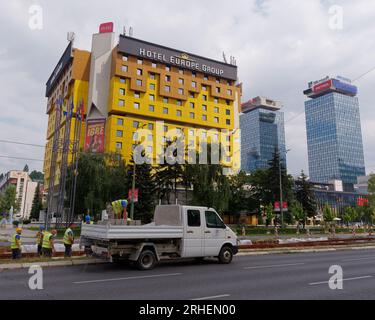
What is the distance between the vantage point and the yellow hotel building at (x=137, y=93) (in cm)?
6366

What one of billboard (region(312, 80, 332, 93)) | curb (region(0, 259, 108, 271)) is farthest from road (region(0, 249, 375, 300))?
billboard (region(312, 80, 332, 93))

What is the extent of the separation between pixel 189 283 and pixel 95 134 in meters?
59.0

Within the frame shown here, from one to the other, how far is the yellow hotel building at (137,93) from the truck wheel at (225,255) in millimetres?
48810

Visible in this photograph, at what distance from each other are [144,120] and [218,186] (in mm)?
29981

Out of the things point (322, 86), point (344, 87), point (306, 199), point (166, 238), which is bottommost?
point (166, 238)

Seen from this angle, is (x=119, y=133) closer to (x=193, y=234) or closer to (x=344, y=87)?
(x=193, y=234)

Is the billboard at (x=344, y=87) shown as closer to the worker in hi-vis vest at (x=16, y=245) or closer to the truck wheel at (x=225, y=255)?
the truck wheel at (x=225, y=255)

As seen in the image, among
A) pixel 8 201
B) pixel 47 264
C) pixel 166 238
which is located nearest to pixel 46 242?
pixel 47 264

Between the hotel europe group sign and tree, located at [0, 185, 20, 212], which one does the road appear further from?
tree, located at [0, 185, 20, 212]

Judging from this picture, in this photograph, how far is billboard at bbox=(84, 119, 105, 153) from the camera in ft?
206

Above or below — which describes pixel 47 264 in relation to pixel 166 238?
below

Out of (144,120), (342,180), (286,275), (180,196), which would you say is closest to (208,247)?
(286,275)

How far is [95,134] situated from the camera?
2532 inches

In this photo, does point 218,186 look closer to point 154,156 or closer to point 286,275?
point 154,156
